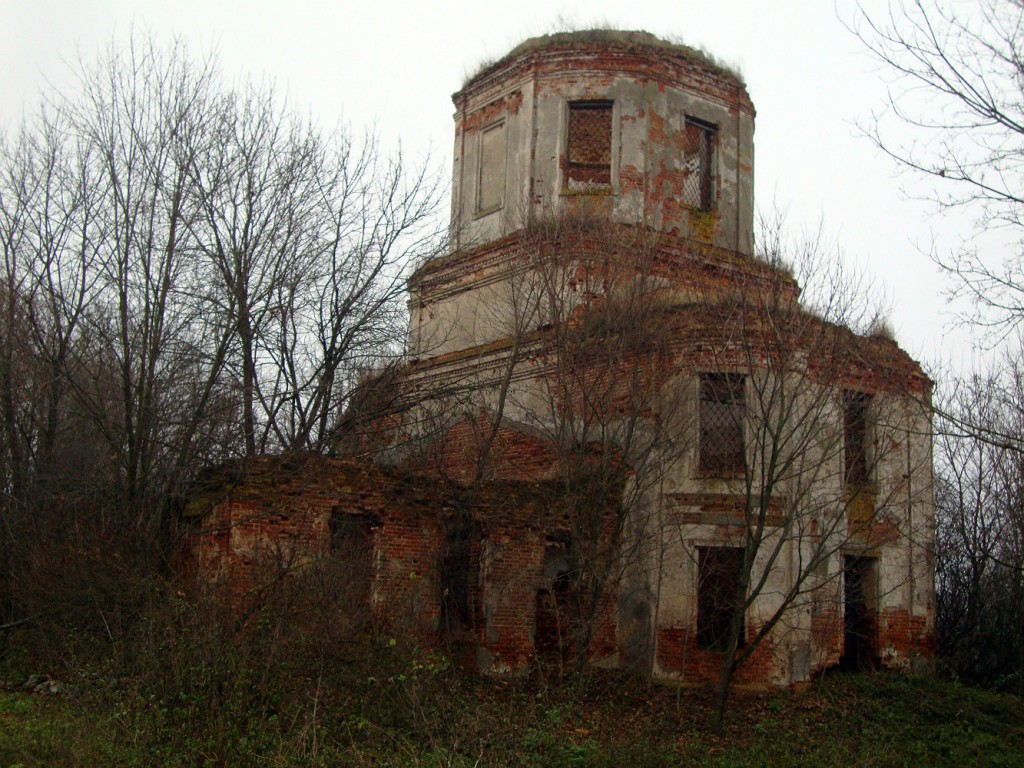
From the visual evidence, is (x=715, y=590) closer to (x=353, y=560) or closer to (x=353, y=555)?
(x=353, y=555)

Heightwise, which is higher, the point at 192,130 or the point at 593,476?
the point at 192,130

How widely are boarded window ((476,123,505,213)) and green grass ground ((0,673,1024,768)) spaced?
9.04 m

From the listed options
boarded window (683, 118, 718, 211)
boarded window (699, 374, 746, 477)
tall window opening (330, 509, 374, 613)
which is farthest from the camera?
boarded window (683, 118, 718, 211)

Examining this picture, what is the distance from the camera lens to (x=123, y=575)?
11344 millimetres

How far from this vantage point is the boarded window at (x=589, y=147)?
60.1ft

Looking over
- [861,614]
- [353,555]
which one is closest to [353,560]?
[353,555]

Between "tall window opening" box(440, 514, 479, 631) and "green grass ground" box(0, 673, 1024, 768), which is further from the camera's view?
"tall window opening" box(440, 514, 479, 631)

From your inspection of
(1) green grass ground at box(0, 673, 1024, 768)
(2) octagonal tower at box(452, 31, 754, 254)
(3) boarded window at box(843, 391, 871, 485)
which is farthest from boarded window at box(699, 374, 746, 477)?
(2) octagonal tower at box(452, 31, 754, 254)

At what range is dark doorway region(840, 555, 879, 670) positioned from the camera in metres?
16.5

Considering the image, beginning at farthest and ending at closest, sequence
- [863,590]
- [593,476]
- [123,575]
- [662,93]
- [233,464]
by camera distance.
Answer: [662,93] < [863,590] < [593,476] < [233,464] < [123,575]

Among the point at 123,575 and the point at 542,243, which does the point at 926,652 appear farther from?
the point at 123,575

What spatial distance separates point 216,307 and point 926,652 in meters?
12.2

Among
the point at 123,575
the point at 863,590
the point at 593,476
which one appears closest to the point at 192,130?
the point at 123,575

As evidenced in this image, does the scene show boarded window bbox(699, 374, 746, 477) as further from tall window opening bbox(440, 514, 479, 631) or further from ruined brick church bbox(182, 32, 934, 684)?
tall window opening bbox(440, 514, 479, 631)
